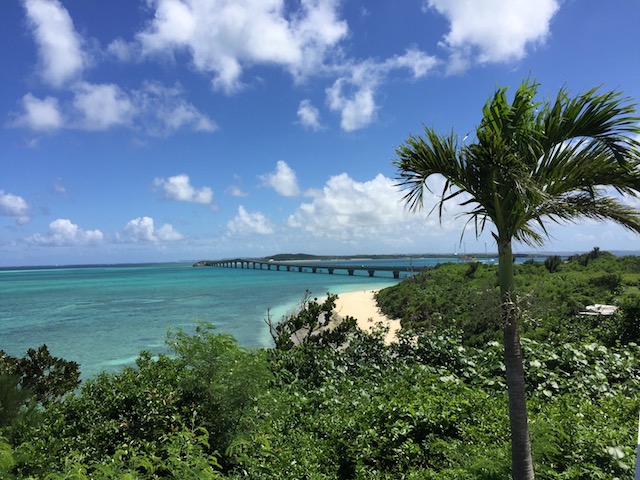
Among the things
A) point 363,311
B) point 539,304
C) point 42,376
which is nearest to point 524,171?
point 539,304

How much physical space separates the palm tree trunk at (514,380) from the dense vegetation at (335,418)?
0.16m

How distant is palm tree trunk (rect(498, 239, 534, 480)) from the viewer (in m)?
3.40

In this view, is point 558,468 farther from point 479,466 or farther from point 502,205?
point 502,205

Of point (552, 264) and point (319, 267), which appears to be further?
point (319, 267)

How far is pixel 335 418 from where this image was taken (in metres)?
5.86

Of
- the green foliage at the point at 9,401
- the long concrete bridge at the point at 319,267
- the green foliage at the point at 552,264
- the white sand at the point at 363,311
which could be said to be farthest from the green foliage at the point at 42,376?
the long concrete bridge at the point at 319,267

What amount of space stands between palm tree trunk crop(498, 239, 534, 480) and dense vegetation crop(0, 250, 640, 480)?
158 millimetres

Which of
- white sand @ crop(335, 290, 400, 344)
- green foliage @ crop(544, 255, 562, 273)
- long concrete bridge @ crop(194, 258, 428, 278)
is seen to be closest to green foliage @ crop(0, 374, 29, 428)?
white sand @ crop(335, 290, 400, 344)

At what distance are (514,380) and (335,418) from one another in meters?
3.18

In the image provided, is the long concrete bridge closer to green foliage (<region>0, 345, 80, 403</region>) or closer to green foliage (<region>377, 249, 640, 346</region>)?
green foliage (<region>377, 249, 640, 346</region>)

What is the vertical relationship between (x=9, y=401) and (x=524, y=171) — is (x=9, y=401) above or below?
below

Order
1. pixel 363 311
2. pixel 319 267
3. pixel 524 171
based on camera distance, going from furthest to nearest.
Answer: pixel 319 267 → pixel 363 311 → pixel 524 171

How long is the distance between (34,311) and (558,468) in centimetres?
4787

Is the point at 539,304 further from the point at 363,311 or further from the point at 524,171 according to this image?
the point at 363,311
